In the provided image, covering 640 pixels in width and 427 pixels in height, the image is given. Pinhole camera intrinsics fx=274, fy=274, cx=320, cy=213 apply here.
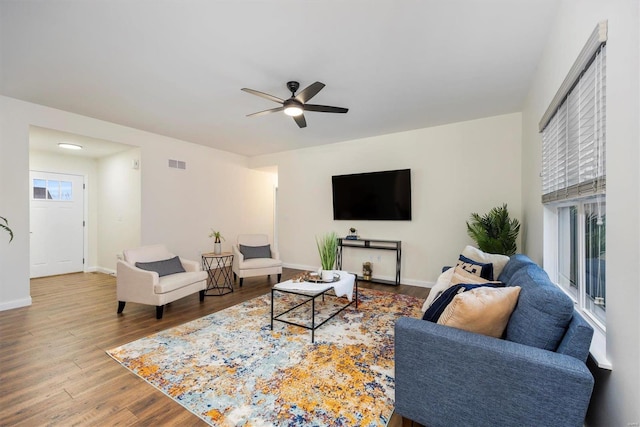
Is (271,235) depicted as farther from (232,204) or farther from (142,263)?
(142,263)

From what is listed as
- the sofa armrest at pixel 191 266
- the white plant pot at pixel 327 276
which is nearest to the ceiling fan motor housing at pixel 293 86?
the white plant pot at pixel 327 276

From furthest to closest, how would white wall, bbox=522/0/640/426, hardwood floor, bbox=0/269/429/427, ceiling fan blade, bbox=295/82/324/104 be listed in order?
ceiling fan blade, bbox=295/82/324/104 → hardwood floor, bbox=0/269/429/427 → white wall, bbox=522/0/640/426

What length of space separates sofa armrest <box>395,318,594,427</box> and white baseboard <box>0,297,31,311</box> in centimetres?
480

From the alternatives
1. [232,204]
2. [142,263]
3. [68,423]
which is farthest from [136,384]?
[232,204]

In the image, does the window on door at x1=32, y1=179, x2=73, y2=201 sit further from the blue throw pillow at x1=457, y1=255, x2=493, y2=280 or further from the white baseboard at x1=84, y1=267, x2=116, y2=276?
the blue throw pillow at x1=457, y1=255, x2=493, y2=280

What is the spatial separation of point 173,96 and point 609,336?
14.2 feet

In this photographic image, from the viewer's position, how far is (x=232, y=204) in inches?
258

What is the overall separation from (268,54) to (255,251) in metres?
3.32

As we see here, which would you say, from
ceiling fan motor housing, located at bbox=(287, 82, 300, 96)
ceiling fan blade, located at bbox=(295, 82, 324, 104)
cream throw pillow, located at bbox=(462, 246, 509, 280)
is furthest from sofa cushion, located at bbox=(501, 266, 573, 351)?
ceiling fan motor housing, located at bbox=(287, 82, 300, 96)

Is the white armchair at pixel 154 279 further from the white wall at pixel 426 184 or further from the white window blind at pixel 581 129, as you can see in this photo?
the white window blind at pixel 581 129

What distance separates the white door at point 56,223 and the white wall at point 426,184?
182 inches

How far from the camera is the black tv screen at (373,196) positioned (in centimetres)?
476

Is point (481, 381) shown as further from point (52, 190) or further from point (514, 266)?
point (52, 190)

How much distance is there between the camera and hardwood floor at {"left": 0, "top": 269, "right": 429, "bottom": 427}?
5.53 feet
